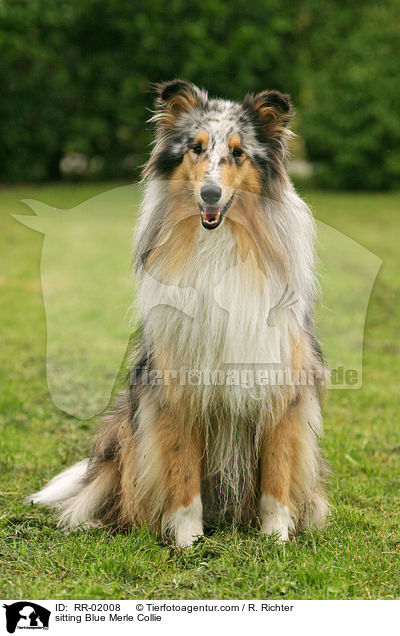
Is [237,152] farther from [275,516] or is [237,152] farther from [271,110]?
[275,516]

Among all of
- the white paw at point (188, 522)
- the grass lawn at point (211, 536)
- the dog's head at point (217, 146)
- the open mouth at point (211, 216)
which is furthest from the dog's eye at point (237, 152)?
the grass lawn at point (211, 536)

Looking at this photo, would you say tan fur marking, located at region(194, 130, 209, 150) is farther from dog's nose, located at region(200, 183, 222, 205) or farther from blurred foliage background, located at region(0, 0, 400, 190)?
blurred foliage background, located at region(0, 0, 400, 190)

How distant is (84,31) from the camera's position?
68.3 feet

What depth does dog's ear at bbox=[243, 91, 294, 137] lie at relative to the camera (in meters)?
3.18

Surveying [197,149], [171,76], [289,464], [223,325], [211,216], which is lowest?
[289,464]

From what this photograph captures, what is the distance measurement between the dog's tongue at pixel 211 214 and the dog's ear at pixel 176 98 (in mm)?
507

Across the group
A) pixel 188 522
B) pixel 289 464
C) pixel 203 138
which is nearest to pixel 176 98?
pixel 203 138

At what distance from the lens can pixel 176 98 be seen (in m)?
3.20

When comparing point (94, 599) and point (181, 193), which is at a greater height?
point (181, 193)

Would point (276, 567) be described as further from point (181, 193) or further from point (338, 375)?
point (338, 375)

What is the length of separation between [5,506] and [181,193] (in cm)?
199

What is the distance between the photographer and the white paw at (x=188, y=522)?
10.7 feet

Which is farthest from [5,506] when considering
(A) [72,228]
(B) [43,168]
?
(B) [43,168]

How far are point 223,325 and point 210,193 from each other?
554 millimetres
